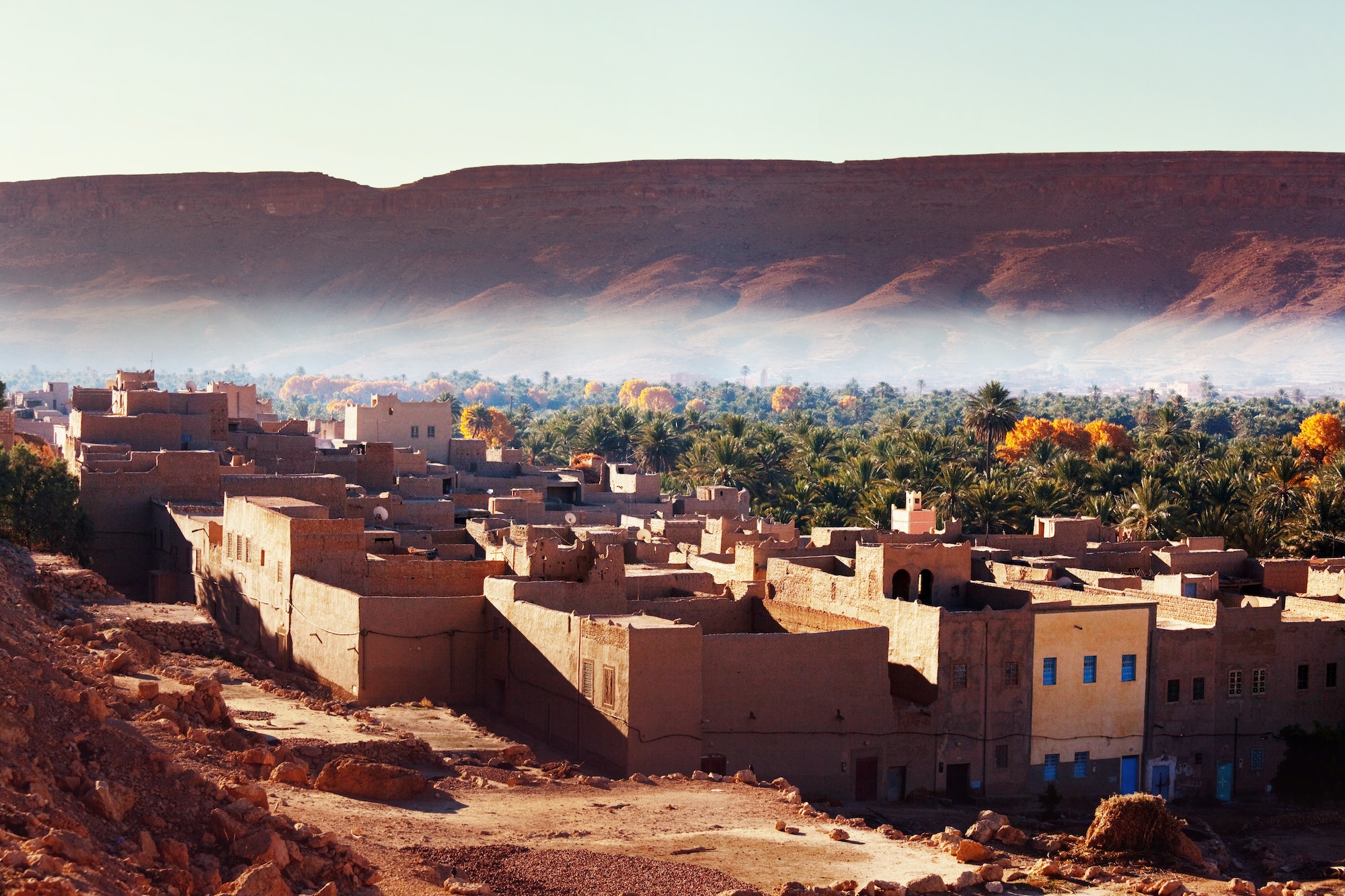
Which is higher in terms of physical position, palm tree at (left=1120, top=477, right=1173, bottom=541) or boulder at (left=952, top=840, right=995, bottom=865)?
palm tree at (left=1120, top=477, right=1173, bottom=541)

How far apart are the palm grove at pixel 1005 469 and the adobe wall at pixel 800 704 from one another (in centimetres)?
1779

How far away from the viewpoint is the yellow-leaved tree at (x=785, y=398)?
169m

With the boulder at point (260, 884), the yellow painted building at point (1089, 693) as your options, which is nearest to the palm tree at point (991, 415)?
the yellow painted building at point (1089, 693)

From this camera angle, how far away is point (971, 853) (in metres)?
18.5

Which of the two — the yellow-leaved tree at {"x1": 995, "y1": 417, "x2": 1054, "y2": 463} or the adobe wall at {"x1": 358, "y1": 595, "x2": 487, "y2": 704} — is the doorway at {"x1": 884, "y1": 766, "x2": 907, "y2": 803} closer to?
the adobe wall at {"x1": 358, "y1": 595, "x2": 487, "y2": 704}

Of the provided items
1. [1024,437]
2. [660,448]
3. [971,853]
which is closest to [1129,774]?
[971,853]

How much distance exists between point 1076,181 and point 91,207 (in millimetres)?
102924

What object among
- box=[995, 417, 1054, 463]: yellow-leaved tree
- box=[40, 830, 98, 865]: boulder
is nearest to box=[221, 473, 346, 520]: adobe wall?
box=[40, 830, 98, 865]: boulder

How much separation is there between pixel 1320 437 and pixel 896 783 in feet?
164

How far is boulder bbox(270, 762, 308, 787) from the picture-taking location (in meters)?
16.9

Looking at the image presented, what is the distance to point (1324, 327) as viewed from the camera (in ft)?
583

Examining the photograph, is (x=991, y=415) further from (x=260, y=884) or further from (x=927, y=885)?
(x=260, y=884)

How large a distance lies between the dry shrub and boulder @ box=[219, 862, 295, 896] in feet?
37.8

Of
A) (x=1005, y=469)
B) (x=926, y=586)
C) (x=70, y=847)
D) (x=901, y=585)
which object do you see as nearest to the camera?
(x=70, y=847)
